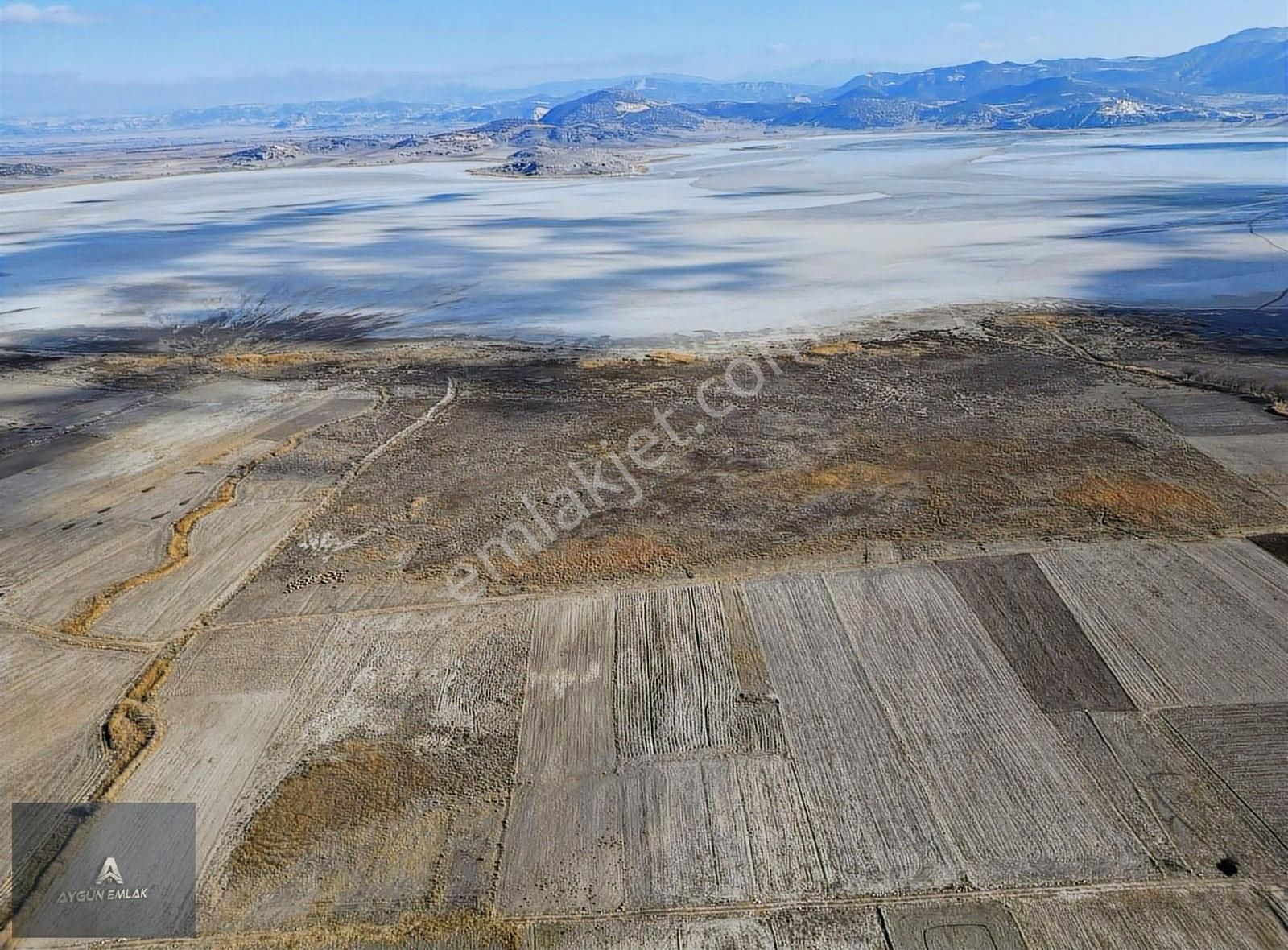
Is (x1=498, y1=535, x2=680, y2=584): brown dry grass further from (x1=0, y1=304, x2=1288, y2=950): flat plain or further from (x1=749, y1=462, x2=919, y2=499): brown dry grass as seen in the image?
(x1=749, y1=462, x2=919, y2=499): brown dry grass

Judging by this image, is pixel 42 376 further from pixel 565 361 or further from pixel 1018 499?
pixel 1018 499

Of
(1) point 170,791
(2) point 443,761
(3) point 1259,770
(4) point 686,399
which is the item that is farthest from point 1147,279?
(1) point 170,791

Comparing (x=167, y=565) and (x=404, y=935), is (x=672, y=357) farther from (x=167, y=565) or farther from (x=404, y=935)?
(x=404, y=935)

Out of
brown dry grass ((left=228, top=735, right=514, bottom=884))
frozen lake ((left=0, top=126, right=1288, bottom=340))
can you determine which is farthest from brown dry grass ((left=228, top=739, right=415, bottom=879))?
frozen lake ((left=0, top=126, right=1288, bottom=340))

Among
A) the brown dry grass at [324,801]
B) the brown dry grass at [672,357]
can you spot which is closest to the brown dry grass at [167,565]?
the brown dry grass at [324,801]

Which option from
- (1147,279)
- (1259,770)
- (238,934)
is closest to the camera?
(238,934)

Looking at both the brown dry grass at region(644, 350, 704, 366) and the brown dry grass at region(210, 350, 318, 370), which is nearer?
the brown dry grass at region(644, 350, 704, 366)

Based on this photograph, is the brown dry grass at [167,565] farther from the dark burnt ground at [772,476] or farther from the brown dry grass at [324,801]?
the brown dry grass at [324,801]
